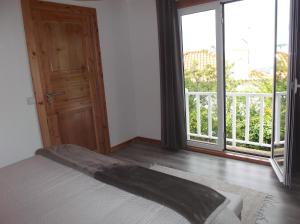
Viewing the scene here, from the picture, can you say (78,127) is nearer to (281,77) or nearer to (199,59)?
(199,59)

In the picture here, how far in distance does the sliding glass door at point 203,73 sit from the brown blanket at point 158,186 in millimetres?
2052

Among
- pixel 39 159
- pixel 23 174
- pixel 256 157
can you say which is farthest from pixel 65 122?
pixel 256 157

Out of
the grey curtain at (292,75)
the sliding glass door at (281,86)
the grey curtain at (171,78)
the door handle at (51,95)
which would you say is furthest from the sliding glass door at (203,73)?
the door handle at (51,95)

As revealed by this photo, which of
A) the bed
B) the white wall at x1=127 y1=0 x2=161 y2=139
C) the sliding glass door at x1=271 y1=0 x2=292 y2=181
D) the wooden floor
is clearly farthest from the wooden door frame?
the sliding glass door at x1=271 y1=0 x2=292 y2=181

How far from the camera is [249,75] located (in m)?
4.21

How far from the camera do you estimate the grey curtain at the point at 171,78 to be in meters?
3.31

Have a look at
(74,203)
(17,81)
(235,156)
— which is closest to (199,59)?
(235,156)

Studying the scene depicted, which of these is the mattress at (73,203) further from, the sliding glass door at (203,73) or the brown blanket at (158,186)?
the sliding glass door at (203,73)

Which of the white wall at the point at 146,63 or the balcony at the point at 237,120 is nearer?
the balcony at the point at 237,120

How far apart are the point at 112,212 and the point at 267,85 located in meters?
3.50

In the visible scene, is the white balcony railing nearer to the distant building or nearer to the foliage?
the foliage

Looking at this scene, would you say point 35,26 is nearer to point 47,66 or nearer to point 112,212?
point 47,66

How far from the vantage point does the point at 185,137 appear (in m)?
3.66

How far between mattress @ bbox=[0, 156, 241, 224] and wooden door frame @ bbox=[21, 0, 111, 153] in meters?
1.25
